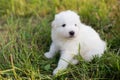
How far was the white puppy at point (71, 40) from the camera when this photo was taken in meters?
4.55

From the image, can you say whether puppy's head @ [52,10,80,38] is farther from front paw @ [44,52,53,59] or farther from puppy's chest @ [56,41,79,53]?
front paw @ [44,52,53,59]

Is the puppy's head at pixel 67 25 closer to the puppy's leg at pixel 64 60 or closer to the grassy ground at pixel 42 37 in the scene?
the puppy's leg at pixel 64 60

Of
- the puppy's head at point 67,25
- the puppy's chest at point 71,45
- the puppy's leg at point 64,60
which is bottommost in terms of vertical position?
the puppy's leg at point 64,60

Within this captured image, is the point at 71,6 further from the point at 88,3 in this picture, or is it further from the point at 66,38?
the point at 66,38

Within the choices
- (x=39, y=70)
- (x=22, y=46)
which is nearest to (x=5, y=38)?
(x=22, y=46)

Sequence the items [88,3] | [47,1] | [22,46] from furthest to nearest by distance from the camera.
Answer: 1. [47,1]
2. [88,3]
3. [22,46]

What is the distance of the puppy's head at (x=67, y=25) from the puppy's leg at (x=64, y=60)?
24cm

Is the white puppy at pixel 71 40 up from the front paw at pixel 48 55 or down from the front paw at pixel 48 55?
up

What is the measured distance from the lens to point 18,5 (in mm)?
6441

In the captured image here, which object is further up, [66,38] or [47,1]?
[47,1]

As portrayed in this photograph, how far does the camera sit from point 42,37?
17.7ft

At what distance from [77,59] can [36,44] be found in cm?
82

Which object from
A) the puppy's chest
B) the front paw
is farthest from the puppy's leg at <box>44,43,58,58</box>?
the puppy's chest

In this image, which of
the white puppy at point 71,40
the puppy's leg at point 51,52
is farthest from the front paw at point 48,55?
the white puppy at point 71,40
